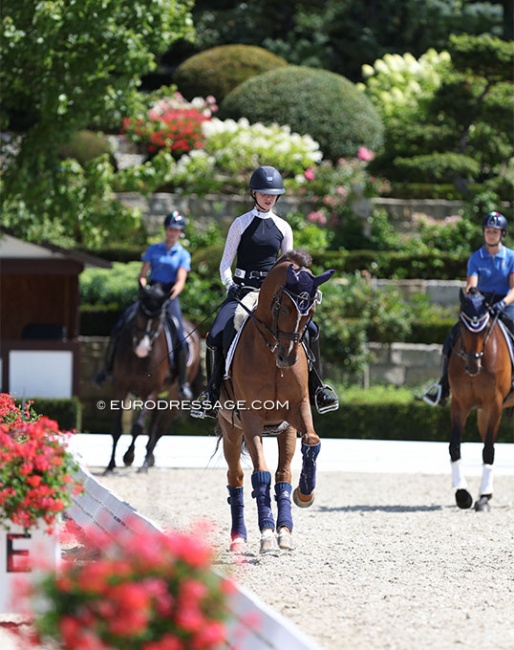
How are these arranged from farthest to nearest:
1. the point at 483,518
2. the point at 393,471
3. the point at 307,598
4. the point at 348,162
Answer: the point at 348,162, the point at 393,471, the point at 483,518, the point at 307,598

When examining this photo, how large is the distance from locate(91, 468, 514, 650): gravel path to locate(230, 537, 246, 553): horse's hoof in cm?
8

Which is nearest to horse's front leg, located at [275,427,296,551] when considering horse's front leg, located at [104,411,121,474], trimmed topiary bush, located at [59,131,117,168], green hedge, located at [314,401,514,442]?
horse's front leg, located at [104,411,121,474]

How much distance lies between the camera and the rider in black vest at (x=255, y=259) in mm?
9859

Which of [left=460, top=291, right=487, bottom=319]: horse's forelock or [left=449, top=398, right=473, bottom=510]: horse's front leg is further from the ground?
[left=460, top=291, right=487, bottom=319]: horse's forelock

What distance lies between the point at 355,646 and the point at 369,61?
1343 inches

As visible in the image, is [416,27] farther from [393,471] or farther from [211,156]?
[393,471]

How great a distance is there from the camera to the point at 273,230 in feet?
32.5

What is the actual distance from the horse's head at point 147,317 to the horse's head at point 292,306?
6501mm

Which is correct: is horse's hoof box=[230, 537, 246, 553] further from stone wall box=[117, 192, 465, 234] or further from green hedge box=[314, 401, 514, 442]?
stone wall box=[117, 192, 465, 234]

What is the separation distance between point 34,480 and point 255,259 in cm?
365

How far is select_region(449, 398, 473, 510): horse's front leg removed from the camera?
13180mm

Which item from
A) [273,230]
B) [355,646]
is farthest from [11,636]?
[273,230]

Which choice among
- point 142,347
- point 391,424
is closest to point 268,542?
point 142,347

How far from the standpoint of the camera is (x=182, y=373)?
16.1 meters
